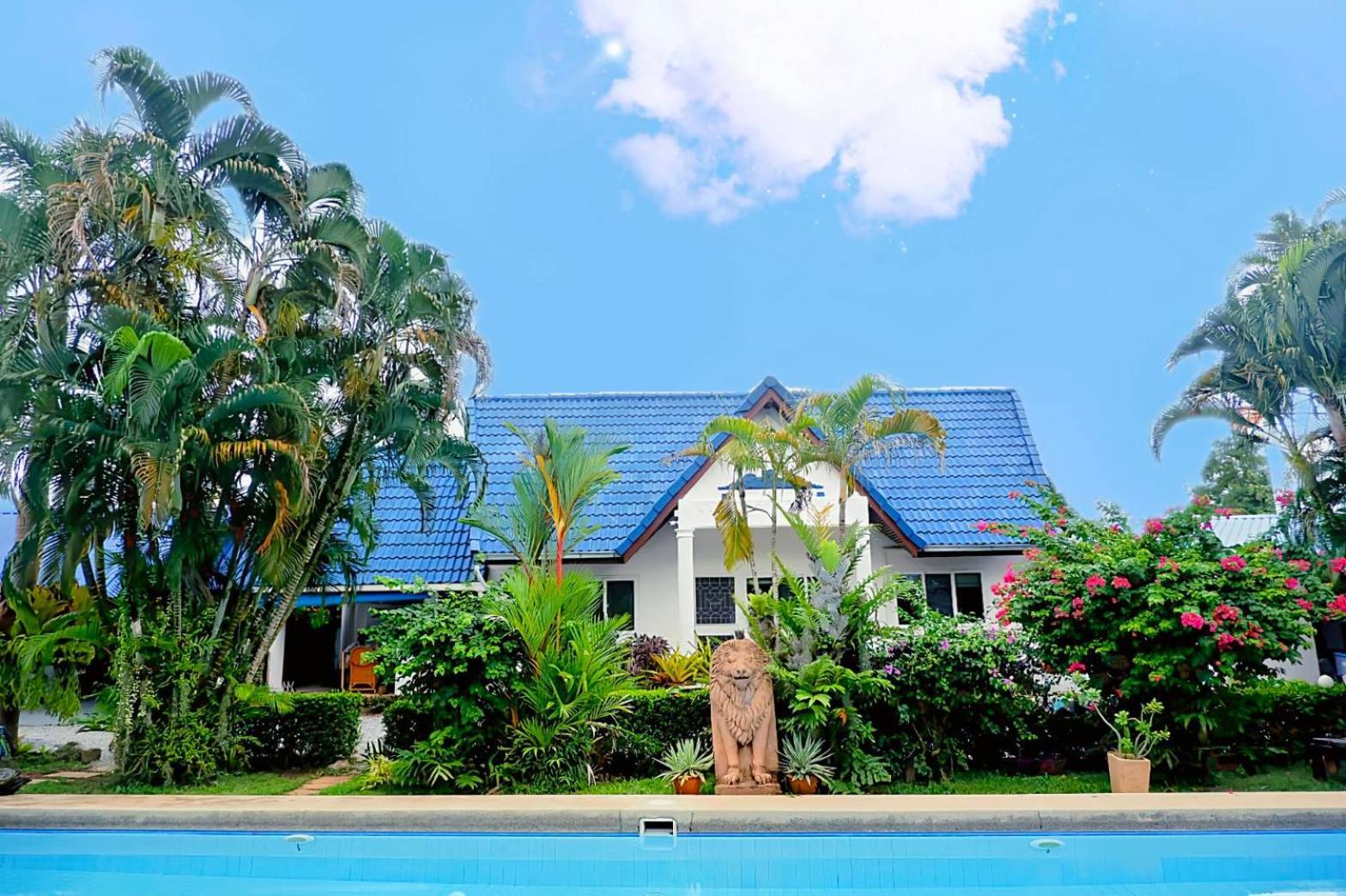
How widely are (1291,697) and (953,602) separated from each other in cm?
798

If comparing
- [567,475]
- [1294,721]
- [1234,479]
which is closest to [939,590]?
[1294,721]

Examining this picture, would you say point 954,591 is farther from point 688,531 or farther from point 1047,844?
point 1047,844

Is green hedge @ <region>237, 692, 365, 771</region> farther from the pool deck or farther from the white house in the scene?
the white house

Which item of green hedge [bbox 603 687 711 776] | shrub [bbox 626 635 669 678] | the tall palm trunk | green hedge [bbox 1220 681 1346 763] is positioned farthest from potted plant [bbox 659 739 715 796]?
green hedge [bbox 1220 681 1346 763]

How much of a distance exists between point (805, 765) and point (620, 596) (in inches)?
363

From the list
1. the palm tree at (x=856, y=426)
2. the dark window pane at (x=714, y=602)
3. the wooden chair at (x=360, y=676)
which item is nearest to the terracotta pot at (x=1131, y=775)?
the palm tree at (x=856, y=426)

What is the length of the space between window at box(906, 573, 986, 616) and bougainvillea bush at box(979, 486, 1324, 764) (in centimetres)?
791

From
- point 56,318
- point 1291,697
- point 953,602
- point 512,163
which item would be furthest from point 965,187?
point 56,318

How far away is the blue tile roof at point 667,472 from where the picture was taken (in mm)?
19266

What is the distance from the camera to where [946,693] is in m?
11.1

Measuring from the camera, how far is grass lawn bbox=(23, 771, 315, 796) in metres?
11.1

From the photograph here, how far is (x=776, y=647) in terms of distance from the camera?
1155 cm

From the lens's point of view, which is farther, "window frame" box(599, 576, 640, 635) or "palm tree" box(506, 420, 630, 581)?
"window frame" box(599, 576, 640, 635)

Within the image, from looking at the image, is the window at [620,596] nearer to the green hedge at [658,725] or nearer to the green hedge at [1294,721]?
the green hedge at [658,725]
